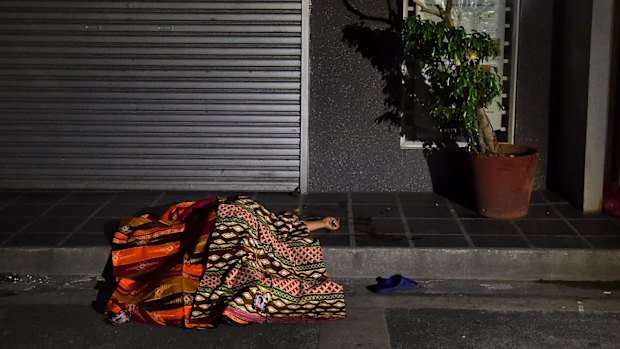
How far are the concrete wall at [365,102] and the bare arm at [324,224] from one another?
53.1 inches

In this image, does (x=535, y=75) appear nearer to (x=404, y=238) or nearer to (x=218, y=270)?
(x=404, y=238)

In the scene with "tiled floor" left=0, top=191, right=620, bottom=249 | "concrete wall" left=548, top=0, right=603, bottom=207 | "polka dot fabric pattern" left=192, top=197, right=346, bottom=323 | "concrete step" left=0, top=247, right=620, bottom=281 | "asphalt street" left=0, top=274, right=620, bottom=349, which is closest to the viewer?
"asphalt street" left=0, top=274, right=620, bottom=349

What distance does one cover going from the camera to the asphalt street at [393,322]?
524 cm

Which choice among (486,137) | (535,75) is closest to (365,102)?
(486,137)

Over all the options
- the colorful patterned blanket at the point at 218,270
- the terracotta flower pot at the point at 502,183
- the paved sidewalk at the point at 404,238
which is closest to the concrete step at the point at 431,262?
the paved sidewalk at the point at 404,238

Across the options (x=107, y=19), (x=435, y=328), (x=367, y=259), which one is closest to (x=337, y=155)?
(x=367, y=259)

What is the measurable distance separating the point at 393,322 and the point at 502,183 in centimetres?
201

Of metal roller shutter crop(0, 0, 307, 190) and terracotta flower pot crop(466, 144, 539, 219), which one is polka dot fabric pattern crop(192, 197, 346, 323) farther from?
metal roller shutter crop(0, 0, 307, 190)

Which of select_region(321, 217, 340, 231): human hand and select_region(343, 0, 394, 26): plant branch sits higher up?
select_region(343, 0, 394, 26): plant branch

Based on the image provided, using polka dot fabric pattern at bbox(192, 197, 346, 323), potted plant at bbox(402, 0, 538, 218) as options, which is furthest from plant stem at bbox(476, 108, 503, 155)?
polka dot fabric pattern at bbox(192, 197, 346, 323)

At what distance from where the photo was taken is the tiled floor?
6.57 m

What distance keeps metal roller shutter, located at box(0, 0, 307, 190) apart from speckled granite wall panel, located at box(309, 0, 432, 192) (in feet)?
0.58

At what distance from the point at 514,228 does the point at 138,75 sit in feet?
11.7

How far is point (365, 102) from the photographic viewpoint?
8.01 m
